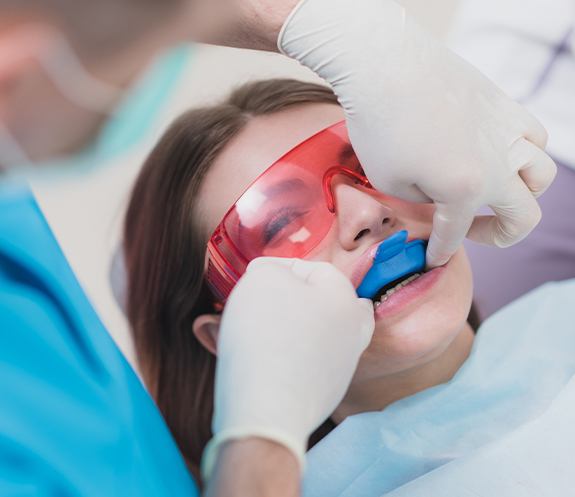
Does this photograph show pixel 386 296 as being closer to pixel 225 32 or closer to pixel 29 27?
pixel 225 32

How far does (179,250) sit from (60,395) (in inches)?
18.9

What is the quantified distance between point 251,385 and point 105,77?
0.33 metres

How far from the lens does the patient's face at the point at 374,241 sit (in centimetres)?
108

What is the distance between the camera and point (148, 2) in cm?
59

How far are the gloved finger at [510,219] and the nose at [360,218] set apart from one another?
15 centimetres

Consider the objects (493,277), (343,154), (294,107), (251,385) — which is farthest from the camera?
(493,277)

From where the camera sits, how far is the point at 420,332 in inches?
42.7

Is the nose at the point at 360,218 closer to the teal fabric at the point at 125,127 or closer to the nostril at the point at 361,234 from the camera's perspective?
the nostril at the point at 361,234

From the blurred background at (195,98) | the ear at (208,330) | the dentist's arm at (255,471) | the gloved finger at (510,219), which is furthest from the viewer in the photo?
the blurred background at (195,98)

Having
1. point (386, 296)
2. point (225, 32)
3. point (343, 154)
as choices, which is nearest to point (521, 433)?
point (386, 296)

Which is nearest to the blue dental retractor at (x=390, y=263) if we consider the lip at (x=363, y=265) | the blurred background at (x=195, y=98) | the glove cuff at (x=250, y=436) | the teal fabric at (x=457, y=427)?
the lip at (x=363, y=265)

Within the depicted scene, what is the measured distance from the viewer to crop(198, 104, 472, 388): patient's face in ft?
3.54

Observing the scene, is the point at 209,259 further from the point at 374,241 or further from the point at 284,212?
the point at 374,241

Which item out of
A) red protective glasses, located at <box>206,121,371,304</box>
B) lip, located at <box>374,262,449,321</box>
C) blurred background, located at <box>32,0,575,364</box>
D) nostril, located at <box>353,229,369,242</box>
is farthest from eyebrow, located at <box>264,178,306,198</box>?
blurred background, located at <box>32,0,575,364</box>
